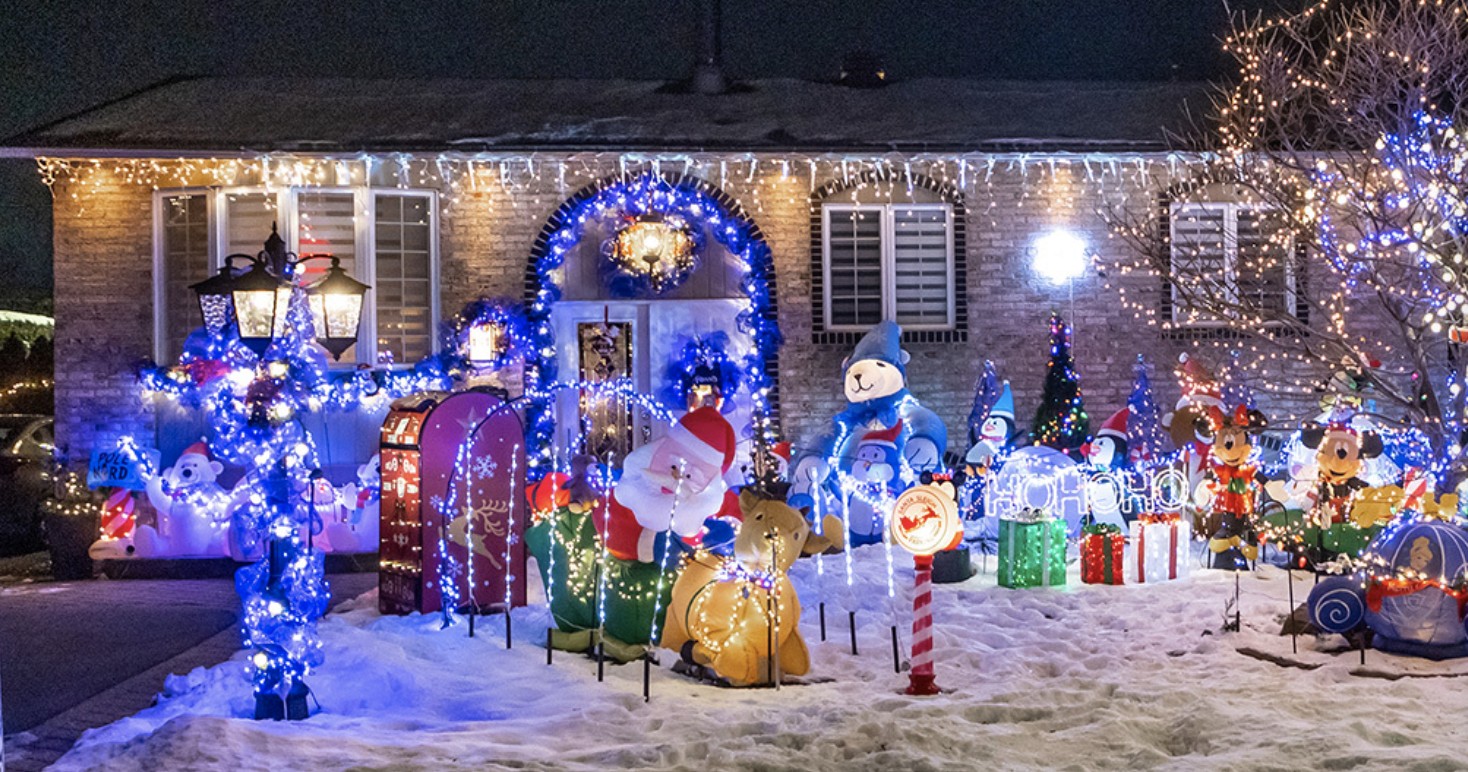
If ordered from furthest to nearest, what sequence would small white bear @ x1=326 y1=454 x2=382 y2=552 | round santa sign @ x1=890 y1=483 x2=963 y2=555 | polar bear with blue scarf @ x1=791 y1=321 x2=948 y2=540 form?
small white bear @ x1=326 y1=454 x2=382 y2=552, polar bear with blue scarf @ x1=791 y1=321 x2=948 y2=540, round santa sign @ x1=890 y1=483 x2=963 y2=555

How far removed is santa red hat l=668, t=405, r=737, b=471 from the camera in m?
8.59

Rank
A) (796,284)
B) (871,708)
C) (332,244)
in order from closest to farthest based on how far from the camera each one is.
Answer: (871,708) → (332,244) → (796,284)

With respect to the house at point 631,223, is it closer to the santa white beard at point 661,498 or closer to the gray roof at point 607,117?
the gray roof at point 607,117

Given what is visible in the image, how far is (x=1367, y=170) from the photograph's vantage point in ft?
32.7

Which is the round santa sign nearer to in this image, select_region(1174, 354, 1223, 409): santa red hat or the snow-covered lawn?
the snow-covered lawn

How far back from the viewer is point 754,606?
28.1 ft

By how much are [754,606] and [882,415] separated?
5316 mm

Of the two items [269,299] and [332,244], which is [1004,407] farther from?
[269,299]

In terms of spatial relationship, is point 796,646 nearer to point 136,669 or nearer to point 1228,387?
point 136,669

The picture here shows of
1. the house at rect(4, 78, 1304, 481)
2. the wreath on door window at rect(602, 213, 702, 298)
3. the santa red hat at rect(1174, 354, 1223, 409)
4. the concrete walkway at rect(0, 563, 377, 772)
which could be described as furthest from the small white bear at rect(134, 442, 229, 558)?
the santa red hat at rect(1174, 354, 1223, 409)

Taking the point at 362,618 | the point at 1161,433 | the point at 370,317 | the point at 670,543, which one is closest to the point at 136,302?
the point at 370,317

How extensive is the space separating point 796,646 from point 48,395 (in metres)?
18.7

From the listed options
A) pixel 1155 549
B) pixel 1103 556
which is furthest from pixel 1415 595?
pixel 1103 556

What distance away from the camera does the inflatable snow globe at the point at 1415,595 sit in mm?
8672
